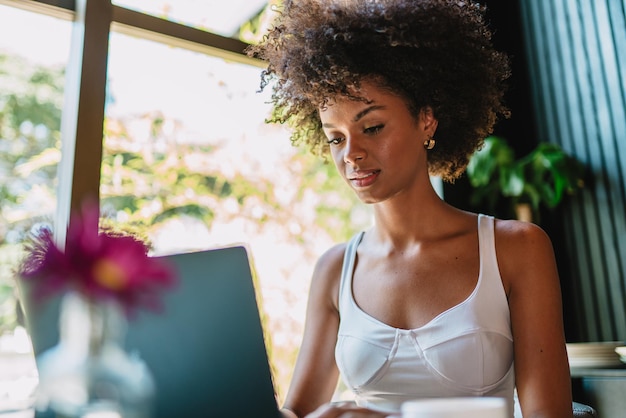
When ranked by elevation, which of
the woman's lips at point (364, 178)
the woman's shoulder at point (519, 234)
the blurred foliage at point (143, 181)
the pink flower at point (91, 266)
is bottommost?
the pink flower at point (91, 266)

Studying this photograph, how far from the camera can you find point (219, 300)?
2.07 ft

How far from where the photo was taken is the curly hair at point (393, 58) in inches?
51.4

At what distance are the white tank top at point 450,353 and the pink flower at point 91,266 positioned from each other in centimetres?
78

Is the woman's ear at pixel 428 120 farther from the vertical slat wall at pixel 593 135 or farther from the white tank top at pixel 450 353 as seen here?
the vertical slat wall at pixel 593 135

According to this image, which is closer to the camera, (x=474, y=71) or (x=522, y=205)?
(x=474, y=71)

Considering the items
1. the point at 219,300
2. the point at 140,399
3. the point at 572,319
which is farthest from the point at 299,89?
the point at 572,319

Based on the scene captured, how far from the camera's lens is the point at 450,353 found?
121 centimetres

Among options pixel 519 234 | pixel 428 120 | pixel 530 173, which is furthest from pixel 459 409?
pixel 530 173

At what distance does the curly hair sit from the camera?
1307 millimetres

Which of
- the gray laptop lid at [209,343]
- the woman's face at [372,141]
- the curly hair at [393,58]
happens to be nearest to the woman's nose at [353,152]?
the woman's face at [372,141]

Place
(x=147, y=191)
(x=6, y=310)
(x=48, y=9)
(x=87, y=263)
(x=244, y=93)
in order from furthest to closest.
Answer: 1. (x=244, y=93)
2. (x=147, y=191)
3. (x=48, y=9)
4. (x=6, y=310)
5. (x=87, y=263)

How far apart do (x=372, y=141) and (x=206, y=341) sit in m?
0.73

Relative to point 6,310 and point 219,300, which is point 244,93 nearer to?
point 6,310

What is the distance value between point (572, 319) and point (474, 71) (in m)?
1.72
